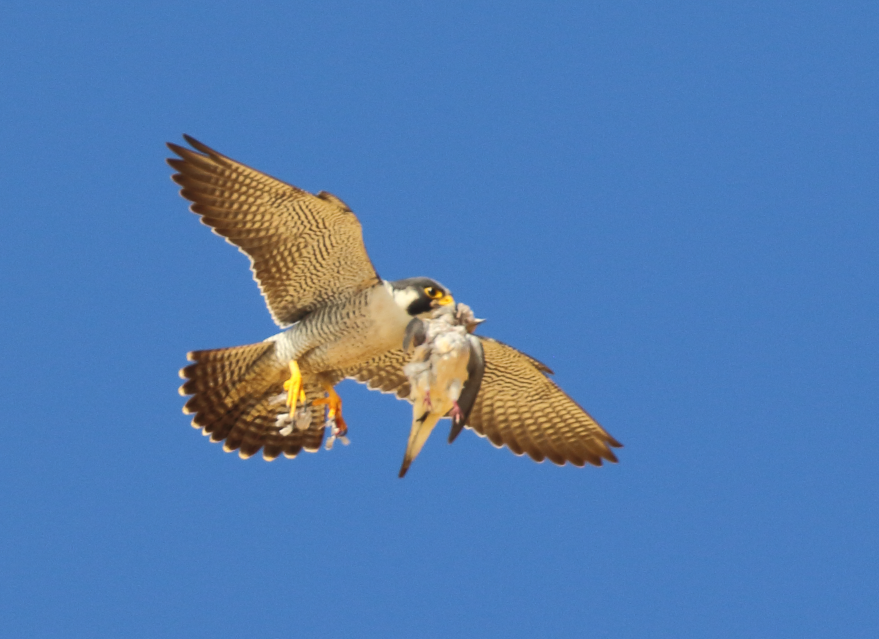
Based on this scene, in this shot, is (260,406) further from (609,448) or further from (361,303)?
(609,448)

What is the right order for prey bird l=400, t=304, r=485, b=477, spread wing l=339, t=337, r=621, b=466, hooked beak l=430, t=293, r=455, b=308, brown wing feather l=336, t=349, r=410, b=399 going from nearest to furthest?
prey bird l=400, t=304, r=485, b=477 → hooked beak l=430, t=293, r=455, b=308 → brown wing feather l=336, t=349, r=410, b=399 → spread wing l=339, t=337, r=621, b=466

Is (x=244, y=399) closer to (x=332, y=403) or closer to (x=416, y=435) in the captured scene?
(x=332, y=403)

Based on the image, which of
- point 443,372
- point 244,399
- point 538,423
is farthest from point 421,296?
point 538,423

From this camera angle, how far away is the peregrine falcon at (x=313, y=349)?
9.42m

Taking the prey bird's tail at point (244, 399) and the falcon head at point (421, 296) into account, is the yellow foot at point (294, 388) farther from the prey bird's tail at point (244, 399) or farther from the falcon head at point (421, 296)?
the falcon head at point (421, 296)

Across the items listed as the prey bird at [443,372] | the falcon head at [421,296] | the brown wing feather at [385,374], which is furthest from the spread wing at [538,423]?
the prey bird at [443,372]

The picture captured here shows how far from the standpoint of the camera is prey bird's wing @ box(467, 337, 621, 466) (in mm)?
10867

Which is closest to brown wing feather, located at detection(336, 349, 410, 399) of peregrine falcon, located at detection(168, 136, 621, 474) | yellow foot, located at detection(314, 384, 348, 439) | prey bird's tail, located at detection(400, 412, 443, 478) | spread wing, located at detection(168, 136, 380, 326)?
peregrine falcon, located at detection(168, 136, 621, 474)

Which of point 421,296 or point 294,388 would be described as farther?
point 294,388

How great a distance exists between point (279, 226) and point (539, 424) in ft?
9.23

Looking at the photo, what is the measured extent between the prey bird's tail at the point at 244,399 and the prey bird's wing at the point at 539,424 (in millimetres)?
1376

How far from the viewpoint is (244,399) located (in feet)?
33.6

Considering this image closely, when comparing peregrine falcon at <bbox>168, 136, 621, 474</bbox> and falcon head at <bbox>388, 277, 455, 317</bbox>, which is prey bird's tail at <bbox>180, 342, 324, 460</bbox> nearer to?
peregrine falcon at <bbox>168, 136, 621, 474</bbox>

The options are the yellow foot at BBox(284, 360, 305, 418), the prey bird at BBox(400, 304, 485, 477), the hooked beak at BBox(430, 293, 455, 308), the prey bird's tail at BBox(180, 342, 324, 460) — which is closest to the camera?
the prey bird at BBox(400, 304, 485, 477)
